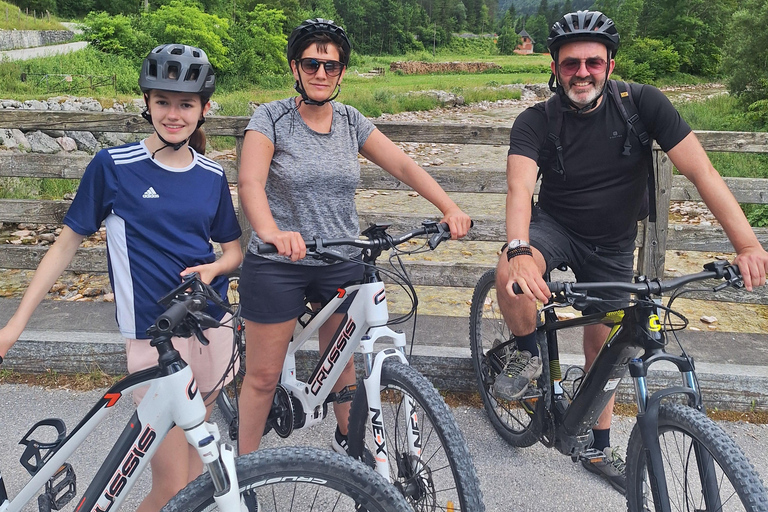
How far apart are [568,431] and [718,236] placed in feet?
8.42

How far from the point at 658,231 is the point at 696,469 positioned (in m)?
2.58

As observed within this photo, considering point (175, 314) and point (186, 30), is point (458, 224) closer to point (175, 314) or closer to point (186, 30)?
point (175, 314)

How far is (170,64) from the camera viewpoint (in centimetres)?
228

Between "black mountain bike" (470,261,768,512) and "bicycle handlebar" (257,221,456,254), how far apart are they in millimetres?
548

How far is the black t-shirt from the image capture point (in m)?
2.85

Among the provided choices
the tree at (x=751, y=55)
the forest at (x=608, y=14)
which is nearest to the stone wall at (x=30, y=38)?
the forest at (x=608, y=14)

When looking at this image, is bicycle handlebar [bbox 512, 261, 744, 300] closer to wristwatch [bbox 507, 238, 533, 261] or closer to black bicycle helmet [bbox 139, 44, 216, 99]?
wristwatch [bbox 507, 238, 533, 261]

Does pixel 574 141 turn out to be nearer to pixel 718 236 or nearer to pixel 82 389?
pixel 718 236

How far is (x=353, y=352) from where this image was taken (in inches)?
109

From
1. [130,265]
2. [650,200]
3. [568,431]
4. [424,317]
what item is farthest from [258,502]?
[424,317]

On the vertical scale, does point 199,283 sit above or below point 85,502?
above

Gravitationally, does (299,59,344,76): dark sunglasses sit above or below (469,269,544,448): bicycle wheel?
above

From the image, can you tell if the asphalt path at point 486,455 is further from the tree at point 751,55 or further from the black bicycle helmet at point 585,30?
the tree at point 751,55

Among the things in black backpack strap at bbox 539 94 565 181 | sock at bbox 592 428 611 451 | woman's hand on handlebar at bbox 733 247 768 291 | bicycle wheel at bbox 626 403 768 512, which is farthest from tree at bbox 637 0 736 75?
bicycle wheel at bbox 626 403 768 512
